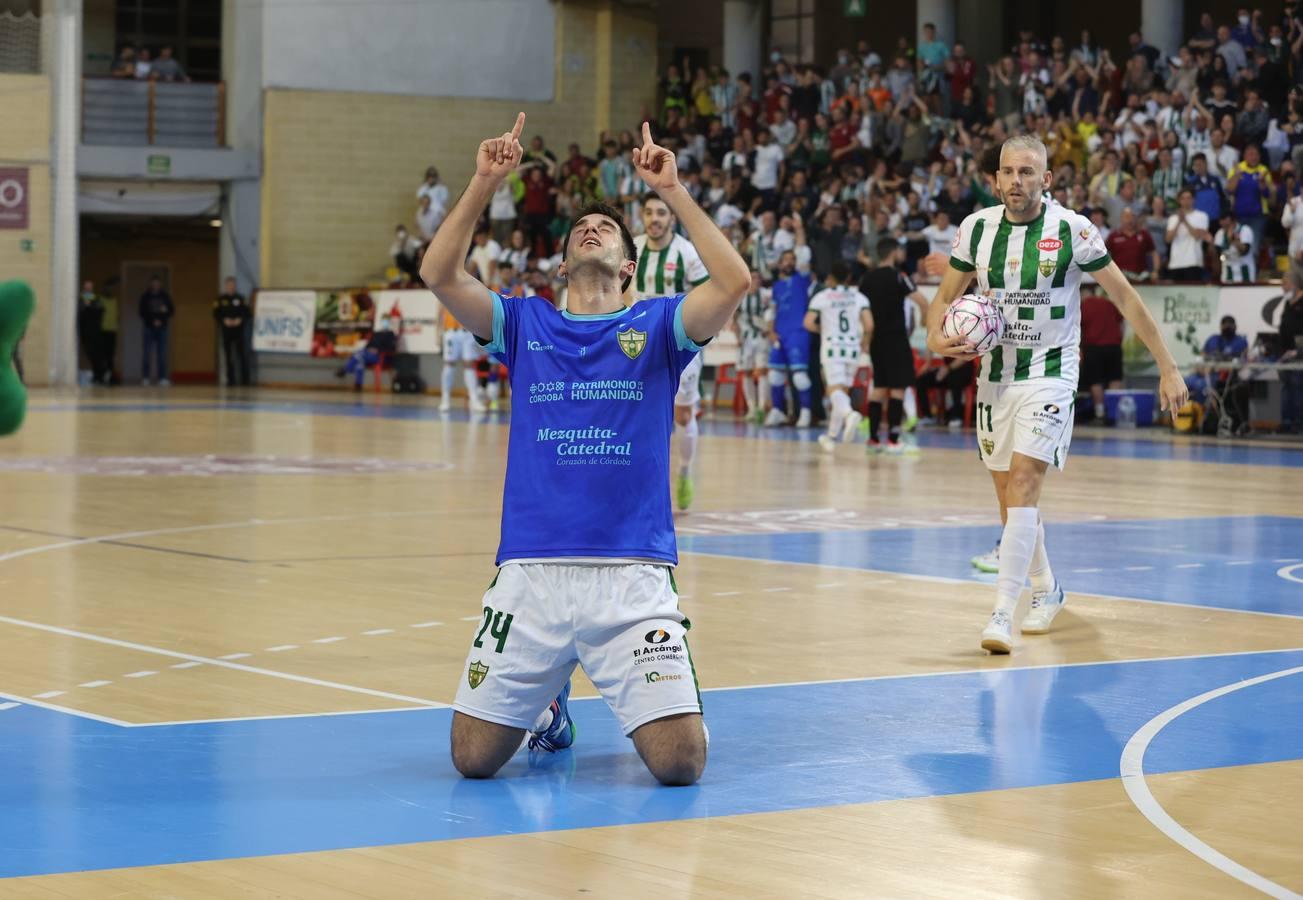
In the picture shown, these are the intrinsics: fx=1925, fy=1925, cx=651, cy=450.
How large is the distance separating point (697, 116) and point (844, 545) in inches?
1068

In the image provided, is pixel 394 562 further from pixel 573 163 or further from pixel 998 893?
pixel 573 163

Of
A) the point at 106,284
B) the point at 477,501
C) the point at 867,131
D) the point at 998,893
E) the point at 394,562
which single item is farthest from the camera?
the point at 106,284

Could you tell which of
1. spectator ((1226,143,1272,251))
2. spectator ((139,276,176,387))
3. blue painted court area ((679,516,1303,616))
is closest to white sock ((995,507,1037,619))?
blue painted court area ((679,516,1303,616))

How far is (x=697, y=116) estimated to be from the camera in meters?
38.7

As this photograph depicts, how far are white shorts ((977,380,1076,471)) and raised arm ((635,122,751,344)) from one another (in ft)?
10.2

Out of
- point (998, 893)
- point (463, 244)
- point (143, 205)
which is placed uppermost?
point (143, 205)

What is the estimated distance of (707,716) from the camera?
22.6 feet

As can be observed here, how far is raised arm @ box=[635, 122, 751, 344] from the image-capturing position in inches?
232

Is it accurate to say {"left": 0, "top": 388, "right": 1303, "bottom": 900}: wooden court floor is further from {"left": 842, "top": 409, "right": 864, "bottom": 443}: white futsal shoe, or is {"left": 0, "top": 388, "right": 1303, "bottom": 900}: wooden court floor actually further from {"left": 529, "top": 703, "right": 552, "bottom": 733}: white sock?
{"left": 842, "top": 409, "right": 864, "bottom": 443}: white futsal shoe

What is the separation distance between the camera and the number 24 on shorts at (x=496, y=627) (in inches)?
236

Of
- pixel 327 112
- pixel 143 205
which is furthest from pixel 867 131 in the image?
pixel 143 205

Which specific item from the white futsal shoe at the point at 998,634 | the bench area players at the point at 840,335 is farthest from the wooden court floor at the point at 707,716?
the bench area players at the point at 840,335

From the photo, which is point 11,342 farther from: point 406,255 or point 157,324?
point 157,324

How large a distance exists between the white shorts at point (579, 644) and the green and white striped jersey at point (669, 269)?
8157 millimetres
